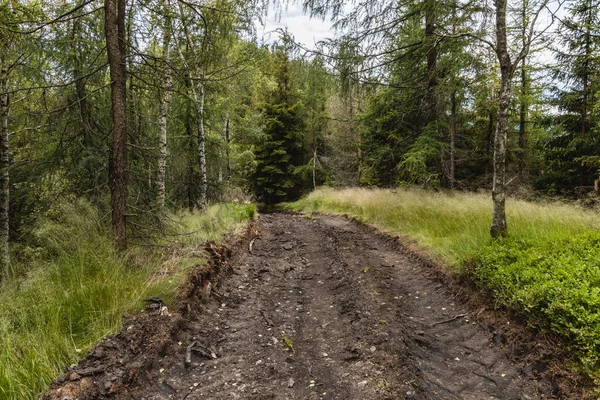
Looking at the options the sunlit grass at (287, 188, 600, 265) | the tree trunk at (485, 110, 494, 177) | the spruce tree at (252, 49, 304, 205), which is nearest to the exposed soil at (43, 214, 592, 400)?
the sunlit grass at (287, 188, 600, 265)

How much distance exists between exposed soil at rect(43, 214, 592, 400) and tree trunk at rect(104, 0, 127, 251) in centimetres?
132

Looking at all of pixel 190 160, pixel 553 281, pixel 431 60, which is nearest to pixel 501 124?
pixel 553 281

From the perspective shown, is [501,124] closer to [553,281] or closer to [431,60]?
[553,281]

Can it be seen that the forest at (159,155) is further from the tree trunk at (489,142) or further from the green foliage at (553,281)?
the tree trunk at (489,142)

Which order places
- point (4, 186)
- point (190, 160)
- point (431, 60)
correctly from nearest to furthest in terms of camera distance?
point (4, 186)
point (431, 60)
point (190, 160)

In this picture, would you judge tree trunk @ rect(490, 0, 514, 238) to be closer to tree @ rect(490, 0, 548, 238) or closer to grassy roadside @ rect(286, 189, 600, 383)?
tree @ rect(490, 0, 548, 238)

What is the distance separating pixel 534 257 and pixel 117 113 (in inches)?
224

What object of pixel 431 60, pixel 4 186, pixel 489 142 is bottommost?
pixel 4 186

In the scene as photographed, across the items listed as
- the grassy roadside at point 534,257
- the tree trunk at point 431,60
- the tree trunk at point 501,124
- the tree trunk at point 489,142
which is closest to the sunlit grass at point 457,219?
the grassy roadside at point 534,257

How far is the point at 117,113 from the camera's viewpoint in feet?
13.1

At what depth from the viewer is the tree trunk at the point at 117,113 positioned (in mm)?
3892

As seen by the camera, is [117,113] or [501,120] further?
[501,120]

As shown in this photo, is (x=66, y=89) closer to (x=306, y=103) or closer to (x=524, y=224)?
(x=524, y=224)

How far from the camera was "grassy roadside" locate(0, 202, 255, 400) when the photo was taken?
2.28 meters
